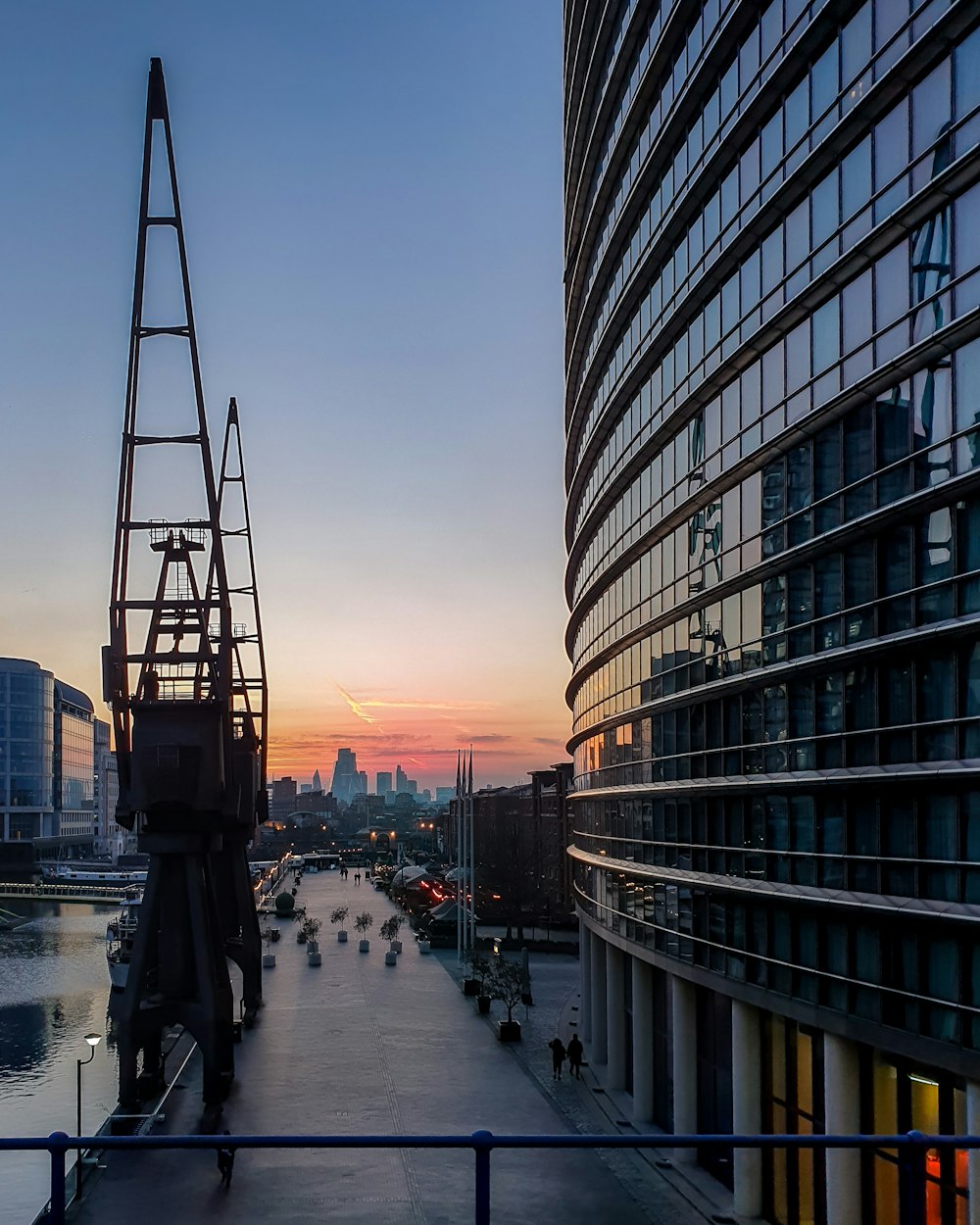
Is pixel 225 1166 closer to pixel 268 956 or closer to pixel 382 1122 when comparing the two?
pixel 382 1122

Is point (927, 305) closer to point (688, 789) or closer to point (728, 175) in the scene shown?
point (728, 175)

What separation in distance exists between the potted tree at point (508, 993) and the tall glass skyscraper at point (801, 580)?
26.3 ft

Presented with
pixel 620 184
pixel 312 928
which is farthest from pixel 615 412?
pixel 312 928

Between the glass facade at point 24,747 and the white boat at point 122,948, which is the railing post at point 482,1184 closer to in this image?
the white boat at point 122,948

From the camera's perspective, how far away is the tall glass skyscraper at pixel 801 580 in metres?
17.8

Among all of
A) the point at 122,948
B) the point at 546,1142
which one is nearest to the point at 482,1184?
the point at 546,1142

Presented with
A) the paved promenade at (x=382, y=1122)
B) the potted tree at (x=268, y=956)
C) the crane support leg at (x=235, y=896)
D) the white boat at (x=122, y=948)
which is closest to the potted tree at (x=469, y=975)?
the paved promenade at (x=382, y=1122)

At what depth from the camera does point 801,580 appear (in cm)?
2306

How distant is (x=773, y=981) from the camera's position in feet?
78.3

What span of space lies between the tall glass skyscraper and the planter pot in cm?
790

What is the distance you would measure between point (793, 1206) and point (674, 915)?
7.63m

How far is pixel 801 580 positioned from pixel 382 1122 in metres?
18.5

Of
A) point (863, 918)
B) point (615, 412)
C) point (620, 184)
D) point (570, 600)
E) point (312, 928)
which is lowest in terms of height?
point (312, 928)

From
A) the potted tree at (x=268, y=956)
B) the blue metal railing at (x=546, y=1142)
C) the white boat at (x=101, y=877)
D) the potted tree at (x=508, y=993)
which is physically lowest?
the white boat at (x=101, y=877)
